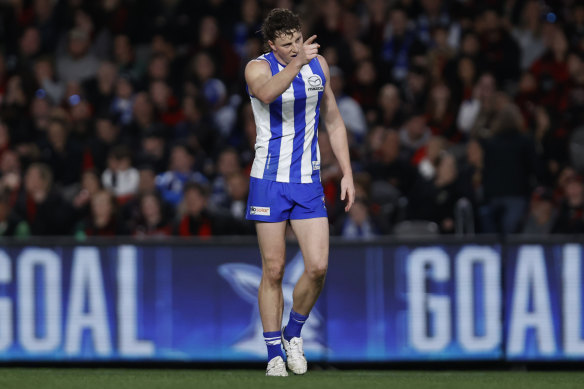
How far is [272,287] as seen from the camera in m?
6.63

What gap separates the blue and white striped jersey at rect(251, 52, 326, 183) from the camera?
6.48 m

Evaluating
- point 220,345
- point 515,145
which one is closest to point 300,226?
point 220,345

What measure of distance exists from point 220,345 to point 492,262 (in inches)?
94.1

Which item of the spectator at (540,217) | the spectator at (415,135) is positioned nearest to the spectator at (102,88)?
the spectator at (415,135)

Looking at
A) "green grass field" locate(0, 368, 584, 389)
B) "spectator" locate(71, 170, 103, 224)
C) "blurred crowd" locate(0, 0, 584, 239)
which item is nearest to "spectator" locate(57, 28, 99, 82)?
"blurred crowd" locate(0, 0, 584, 239)

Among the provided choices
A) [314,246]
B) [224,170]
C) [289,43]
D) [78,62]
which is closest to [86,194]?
[224,170]

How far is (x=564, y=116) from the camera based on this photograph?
12.2m

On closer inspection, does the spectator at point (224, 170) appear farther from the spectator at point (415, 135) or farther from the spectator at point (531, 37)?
the spectator at point (531, 37)

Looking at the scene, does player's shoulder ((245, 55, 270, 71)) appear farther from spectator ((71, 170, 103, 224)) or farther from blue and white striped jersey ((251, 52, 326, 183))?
spectator ((71, 170, 103, 224))

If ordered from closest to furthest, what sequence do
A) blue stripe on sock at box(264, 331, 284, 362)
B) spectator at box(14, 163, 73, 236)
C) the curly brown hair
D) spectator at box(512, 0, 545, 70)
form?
the curly brown hair
blue stripe on sock at box(264, 331, 284, 362)
spectator at box(14, 163, 73, 236)
spectator at box(512, 0, 545, 70)

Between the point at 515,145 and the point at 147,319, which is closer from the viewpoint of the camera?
the point at 147,319

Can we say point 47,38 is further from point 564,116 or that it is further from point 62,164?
point 564,116

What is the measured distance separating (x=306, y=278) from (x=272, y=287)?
22 centimetres

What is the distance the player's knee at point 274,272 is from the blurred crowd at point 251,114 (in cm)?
378
